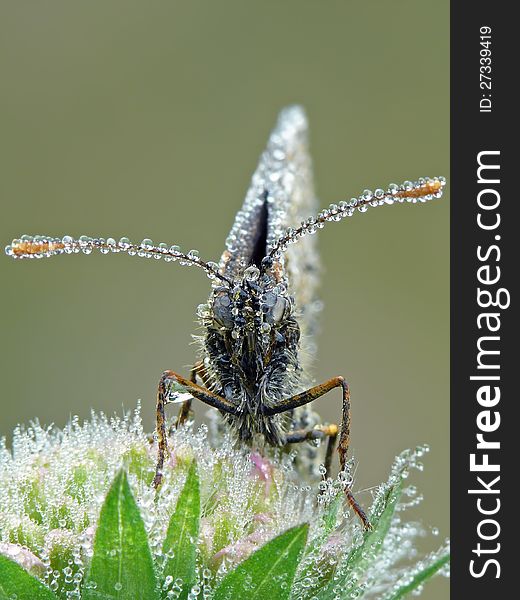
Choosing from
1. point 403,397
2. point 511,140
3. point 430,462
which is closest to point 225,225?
point 403,397

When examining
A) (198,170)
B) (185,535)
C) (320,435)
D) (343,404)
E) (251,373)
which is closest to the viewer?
(185,535)

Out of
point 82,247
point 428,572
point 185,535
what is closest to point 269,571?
point 185,535

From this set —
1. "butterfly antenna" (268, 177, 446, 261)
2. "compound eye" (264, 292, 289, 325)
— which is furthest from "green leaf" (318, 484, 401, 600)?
"butterfly antenna" (268, 177, 446, 261)

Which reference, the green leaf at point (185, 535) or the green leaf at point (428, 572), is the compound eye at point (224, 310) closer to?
the green leaf at point (185, 535)

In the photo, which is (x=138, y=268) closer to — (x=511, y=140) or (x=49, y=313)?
(x=49, y=313)

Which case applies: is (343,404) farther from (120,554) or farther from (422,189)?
(120,554)

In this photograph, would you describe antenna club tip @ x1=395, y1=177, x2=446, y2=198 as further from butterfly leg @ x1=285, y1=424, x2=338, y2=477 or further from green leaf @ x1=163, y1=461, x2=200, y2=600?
green leaf @ x1=163, y1=461, x2=200, y2=600
